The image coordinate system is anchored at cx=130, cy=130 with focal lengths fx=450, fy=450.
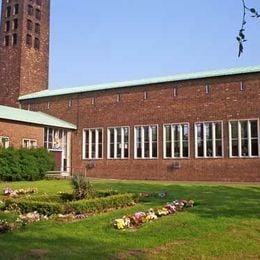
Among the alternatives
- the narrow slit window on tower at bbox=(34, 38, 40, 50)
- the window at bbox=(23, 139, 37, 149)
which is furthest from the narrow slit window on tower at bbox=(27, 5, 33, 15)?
the window at bbox=(23, 139, 37, 149)

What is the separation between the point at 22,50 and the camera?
43.0 metres

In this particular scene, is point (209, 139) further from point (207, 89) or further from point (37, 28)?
point (37, 28)

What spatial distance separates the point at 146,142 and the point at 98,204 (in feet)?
74.0

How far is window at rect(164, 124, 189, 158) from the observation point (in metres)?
33.4

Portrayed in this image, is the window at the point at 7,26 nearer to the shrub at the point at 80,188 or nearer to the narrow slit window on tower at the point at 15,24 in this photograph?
the narrow slit window on tower at the point at 15,24

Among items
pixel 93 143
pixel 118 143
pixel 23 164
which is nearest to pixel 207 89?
pixel 118 143

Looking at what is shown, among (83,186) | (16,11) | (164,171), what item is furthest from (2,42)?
(83,186)

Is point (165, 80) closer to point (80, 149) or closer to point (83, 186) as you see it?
point (80, 149)

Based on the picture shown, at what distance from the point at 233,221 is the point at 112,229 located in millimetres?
2969

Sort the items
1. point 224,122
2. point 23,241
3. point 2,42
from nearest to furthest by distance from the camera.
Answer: point 23,241
point 224,122
point 2,42

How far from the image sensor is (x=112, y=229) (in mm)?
9844

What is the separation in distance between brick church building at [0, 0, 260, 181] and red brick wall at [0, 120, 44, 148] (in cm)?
8

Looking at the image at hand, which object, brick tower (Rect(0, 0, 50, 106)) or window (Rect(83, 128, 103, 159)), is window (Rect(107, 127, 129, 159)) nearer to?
window (Rect(83, 128, 103, 159))

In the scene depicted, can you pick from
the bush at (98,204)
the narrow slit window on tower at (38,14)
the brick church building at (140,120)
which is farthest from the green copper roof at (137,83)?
the bush at (98,204)
